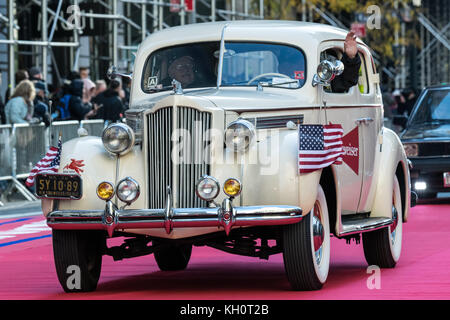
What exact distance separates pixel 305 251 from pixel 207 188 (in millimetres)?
837

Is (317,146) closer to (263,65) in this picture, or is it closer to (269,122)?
(269,122)

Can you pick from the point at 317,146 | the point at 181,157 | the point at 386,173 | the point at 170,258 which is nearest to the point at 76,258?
the point at 181,157

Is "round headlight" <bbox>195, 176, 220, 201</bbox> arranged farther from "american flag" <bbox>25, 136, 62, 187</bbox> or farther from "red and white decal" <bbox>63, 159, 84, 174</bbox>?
"american flag" <bbox>25, 136, 62, 187</bbox>

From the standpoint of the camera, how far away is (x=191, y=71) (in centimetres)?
1087

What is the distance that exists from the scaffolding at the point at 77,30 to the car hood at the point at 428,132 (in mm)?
6280

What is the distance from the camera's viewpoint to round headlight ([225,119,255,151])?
934 centimetres

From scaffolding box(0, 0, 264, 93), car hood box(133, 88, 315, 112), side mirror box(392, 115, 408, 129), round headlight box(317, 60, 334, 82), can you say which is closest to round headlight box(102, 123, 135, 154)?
car hood box(133, 88, 315, 112)

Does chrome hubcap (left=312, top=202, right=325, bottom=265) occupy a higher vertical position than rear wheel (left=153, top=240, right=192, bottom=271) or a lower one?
higher

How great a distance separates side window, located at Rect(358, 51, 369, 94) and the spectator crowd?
8833 mm

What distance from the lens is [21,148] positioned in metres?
20.9

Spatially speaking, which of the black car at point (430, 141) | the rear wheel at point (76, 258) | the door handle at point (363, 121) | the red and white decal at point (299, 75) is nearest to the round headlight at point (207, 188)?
the rear wheel at point (76, 258)

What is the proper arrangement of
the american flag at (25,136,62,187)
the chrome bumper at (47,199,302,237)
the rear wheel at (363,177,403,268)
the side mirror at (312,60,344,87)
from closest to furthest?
1. the chrome bumper at (47,199,302,237)
2. the american flag at (25,136,62,187)
3. the side mirror at (312,60,344,87)
4. the rear wheel at (363,177,403,268)

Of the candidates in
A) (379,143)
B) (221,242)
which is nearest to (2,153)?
(379,143)
